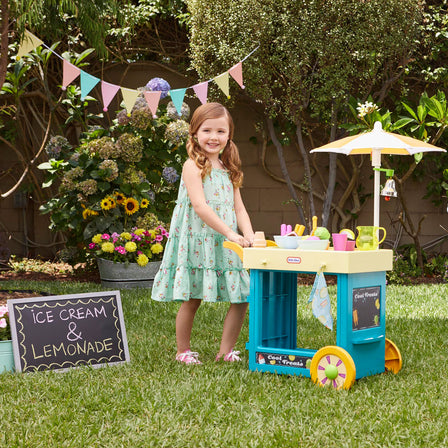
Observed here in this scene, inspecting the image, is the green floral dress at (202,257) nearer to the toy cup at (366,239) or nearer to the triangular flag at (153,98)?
the toy cup at (366,239)

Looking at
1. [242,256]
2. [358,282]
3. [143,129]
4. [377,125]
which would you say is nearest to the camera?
[358,282]

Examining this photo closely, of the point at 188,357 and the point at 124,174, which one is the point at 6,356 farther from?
the point at 124,174

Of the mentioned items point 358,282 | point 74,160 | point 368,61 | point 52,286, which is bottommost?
point 52,286

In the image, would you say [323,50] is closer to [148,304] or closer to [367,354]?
[148,304]

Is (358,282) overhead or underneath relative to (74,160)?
underneath

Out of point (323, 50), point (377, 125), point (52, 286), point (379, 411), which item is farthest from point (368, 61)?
point (379, 411)

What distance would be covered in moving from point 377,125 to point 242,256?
3.58 feet

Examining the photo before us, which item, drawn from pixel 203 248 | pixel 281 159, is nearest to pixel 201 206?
pixel 203 248

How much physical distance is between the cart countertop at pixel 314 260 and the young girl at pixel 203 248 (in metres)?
0.18

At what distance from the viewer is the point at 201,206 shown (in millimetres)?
3051

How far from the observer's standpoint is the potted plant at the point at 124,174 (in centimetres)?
585

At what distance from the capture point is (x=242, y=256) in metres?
3.03

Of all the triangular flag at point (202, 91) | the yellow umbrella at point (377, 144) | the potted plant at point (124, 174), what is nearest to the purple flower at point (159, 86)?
the potted plant at point (124, 174)

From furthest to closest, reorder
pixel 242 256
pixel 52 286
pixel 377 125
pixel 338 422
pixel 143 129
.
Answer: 1. pixel 143 129
2. pixel 52 286
3. pixel 377 125
4. pixel 242 256
5. pixel 338 422
